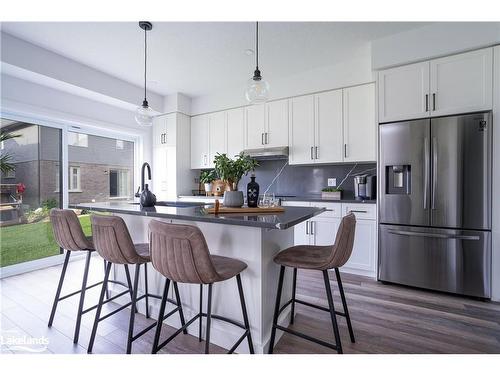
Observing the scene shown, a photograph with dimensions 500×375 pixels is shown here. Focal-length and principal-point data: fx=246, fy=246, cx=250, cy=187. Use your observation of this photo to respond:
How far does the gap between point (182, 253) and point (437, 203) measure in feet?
8.26

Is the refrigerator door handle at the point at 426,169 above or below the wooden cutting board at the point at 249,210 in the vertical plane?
above

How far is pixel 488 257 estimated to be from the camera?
2295mm

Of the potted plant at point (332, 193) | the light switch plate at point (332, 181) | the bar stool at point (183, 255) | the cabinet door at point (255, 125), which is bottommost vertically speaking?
the bar stool at point (183, 255)

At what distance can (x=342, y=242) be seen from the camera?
1.40m

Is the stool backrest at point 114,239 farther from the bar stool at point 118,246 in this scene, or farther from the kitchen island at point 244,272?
the kitchen island at point 244,272

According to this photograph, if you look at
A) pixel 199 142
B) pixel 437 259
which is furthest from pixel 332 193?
pixel 199 142

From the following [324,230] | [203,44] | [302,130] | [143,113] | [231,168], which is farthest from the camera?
[302,130]

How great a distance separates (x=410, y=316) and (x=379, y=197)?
3.95 ft

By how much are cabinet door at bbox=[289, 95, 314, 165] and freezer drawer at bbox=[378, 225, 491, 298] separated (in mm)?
1415

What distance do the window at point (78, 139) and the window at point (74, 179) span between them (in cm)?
37

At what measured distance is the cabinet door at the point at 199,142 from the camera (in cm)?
447

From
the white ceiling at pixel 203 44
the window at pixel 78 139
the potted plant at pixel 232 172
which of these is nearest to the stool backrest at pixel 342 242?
the potted plant at pixel 232 172

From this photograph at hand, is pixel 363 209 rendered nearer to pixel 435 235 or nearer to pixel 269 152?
pixel 435 235
